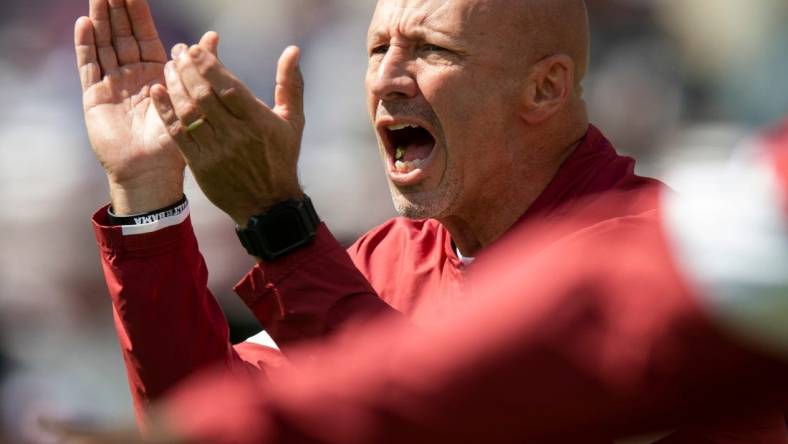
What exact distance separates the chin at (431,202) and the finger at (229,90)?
2.29 ft

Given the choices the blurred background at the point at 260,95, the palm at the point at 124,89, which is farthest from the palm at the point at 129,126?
the blurred background at the point at 260,95

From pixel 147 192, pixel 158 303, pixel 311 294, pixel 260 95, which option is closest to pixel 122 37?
pixel 147 192

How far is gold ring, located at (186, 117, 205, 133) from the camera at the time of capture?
2.25 meters

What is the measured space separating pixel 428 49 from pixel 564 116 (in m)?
0.36

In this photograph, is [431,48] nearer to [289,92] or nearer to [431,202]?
[431,202]

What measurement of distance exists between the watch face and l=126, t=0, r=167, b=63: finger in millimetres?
914

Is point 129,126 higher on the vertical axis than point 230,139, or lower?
lower

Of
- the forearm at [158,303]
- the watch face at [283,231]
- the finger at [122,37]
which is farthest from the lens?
the finger at [122,37]

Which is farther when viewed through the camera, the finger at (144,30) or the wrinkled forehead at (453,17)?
the finger at (144,30)

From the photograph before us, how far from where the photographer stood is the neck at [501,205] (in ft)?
9.29

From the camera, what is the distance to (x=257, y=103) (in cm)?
219

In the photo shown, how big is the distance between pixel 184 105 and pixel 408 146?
0.73 meters

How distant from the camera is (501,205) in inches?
112

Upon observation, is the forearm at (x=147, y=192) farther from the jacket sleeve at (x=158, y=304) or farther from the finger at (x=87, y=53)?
the finger at (x=87, y=53)
